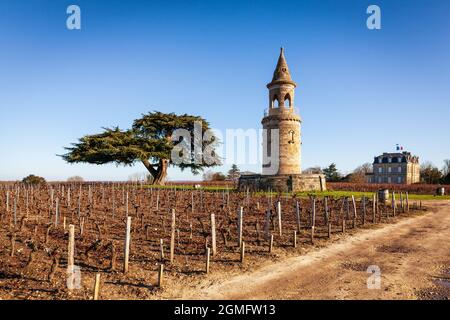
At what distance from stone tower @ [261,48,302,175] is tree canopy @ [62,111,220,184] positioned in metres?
13.2

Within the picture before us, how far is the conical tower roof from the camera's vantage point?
3944 cm

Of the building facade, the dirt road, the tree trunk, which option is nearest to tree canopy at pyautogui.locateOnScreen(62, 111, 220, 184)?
the tree trunk

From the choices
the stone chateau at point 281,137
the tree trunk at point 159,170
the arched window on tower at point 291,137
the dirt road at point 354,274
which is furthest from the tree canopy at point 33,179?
the dirt road at point 354,274

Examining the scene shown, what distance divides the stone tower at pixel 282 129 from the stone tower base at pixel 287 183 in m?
A: 2.26

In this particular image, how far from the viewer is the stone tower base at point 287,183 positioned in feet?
117

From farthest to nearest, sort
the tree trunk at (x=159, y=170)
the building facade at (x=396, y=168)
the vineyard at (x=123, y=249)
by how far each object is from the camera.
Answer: the building facade at (x=396, y=168) → the tree trunk at (x=159, y=170) → the vineyard at (x=123, y=249)

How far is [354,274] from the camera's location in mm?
9906

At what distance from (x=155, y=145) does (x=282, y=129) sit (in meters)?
18.5

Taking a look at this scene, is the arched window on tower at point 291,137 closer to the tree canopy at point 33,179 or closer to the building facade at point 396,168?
the tree canopy at point 33,179

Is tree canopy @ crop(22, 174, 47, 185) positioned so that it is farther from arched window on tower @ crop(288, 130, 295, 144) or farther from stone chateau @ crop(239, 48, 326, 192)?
arched window on tower @ crop(288, 130, 295, 144)

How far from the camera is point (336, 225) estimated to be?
61.7ft

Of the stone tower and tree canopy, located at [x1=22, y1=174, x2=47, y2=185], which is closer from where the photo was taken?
the stone tower

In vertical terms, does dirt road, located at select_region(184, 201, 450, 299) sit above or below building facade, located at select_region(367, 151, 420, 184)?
below
